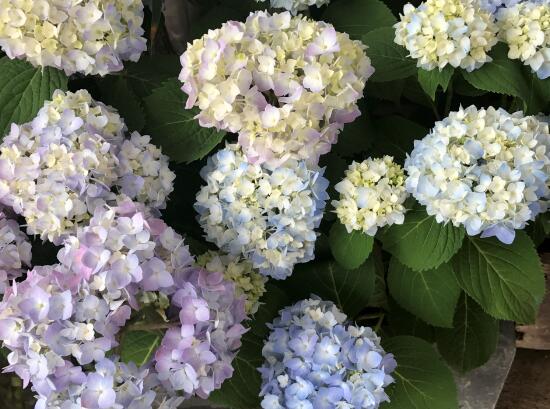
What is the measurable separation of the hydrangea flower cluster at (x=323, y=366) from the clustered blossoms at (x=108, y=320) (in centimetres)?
11

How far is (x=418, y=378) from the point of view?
896mm

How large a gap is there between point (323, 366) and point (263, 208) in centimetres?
19

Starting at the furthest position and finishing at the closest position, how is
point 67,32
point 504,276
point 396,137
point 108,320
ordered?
1. point 396,137
2. point 504,276
3. point 67,32
4. point 108,320

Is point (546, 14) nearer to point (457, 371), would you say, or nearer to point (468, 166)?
point (468, 166)

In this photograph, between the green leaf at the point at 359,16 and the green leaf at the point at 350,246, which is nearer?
the green leaf at the point at 350,246

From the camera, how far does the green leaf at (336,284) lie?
93 centimetres

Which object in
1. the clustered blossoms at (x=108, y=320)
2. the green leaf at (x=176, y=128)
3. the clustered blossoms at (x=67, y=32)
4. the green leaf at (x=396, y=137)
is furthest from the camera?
the green leaf at (x=396, y=137)

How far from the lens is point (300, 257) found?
2.68 feet

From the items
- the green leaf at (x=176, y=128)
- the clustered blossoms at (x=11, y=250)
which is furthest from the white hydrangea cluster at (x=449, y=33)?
the clustered blossoms at (x=11, y=250)

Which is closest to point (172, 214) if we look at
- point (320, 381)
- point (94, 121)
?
point (94, 121)

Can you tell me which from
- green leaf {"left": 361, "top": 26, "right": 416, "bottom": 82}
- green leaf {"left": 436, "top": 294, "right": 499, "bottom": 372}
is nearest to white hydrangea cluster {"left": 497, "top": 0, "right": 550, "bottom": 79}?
green leaf {"left": 361, "top": 26, "right": 416, "bottom": 82}

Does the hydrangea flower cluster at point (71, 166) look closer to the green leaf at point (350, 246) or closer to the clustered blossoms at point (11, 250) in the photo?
the clustered blossoms at point (11, 250)

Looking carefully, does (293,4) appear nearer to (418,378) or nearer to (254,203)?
(254,203)

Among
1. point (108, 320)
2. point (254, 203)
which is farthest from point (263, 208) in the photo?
point (108, 320)
